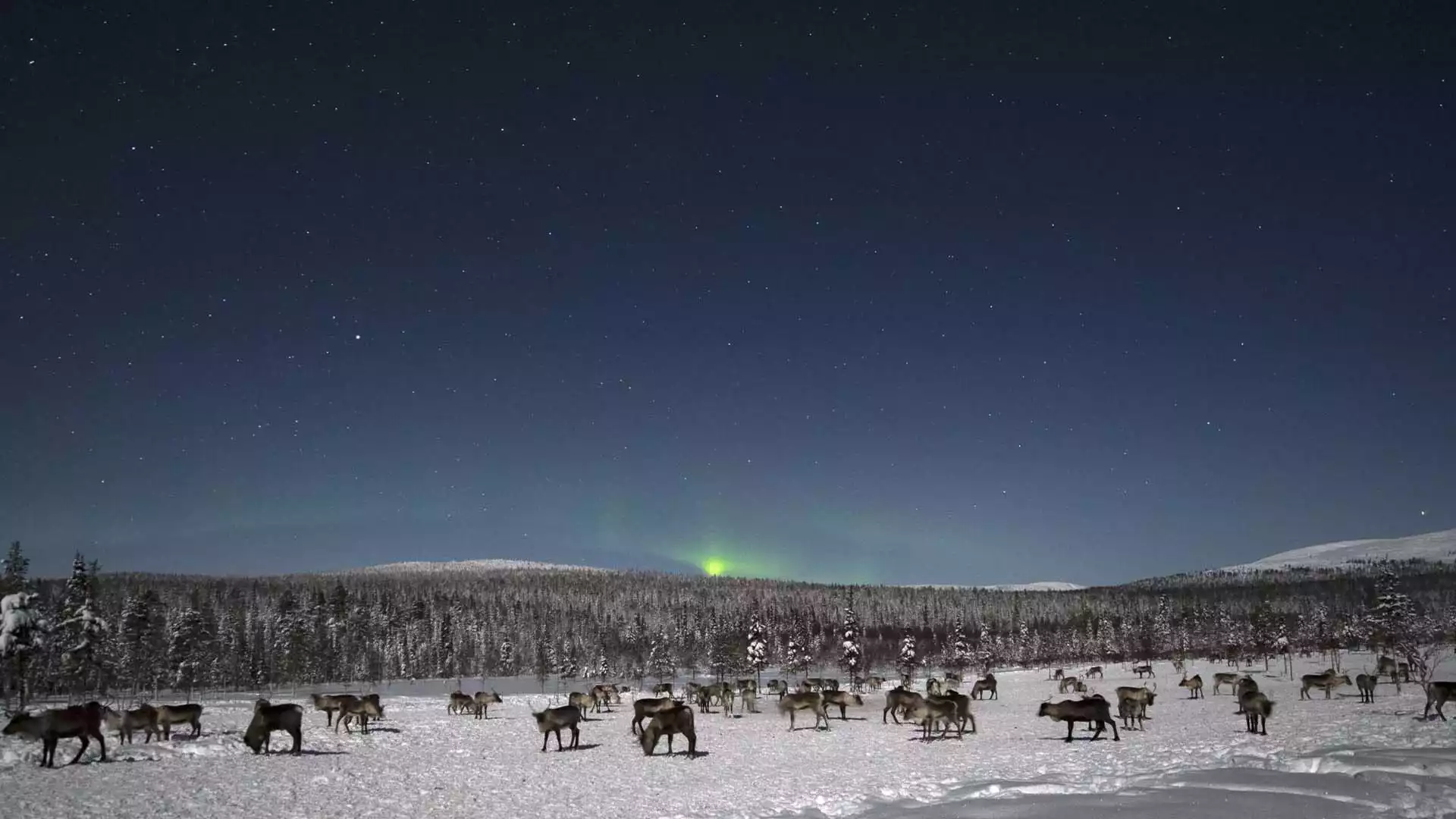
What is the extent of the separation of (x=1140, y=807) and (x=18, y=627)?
45569mm

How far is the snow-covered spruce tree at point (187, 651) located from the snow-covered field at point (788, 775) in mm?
75247

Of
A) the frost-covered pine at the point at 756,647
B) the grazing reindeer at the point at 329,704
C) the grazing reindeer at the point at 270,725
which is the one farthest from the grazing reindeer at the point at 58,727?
the frost-covered pine at the point at 756,647

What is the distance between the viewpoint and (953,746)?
2962cm

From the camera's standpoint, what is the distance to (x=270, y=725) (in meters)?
25.8

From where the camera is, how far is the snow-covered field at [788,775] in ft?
55.2

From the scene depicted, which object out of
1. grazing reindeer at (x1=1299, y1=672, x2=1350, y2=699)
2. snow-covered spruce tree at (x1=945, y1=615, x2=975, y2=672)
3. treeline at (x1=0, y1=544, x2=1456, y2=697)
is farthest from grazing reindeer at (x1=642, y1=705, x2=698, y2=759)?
snow-covered spruce tree at (x1=945, y1=615, x2=975, y2=672)

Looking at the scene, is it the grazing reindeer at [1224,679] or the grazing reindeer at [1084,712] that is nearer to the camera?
the grazing reindeer at [1084,712]

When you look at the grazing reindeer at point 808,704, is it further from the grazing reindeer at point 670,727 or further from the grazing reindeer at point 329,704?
the grazing reindeer at point 329,704

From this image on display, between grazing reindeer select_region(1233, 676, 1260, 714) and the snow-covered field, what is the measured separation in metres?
1.67

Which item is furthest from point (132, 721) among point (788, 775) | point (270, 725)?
point (788, 775)

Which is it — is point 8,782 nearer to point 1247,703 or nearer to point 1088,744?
point 1088,744

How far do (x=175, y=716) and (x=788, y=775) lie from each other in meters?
21.8

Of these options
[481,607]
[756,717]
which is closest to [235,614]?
[481,607]

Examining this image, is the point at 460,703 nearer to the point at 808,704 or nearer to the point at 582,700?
the point at 582,700
